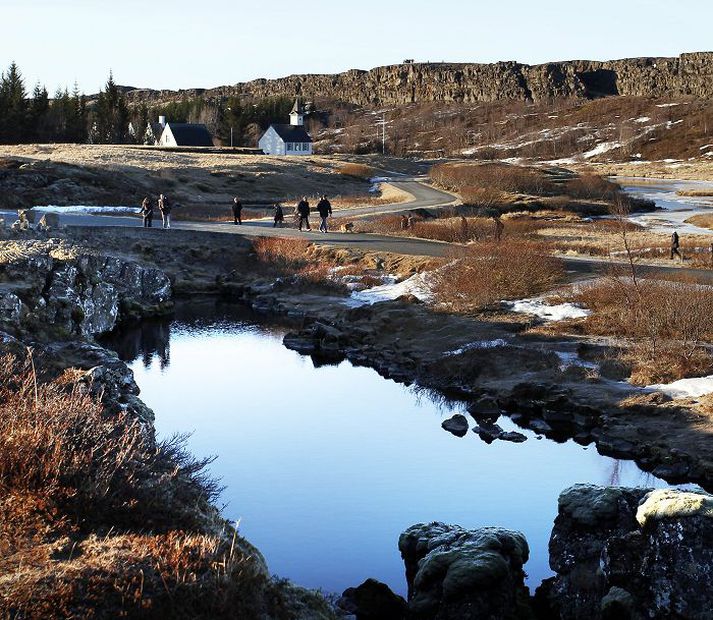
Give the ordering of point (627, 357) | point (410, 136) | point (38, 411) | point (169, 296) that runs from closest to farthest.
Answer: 1. point (38, 411)
2. point (627, 357)
3. point (169, 296)
4. point (410, 136)

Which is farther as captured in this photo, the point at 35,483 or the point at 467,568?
the point at 467,568

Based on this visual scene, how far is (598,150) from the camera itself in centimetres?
15550

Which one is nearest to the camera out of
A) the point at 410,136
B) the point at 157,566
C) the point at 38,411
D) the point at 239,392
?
the point at 157,566

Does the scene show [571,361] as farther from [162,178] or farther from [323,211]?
[162,178]

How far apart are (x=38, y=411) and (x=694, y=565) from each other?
823 centimetres

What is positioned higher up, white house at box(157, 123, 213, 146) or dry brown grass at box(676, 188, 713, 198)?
white house at box(157, 123, 213, 146)

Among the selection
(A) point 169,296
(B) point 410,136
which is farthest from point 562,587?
(B) point 410,136

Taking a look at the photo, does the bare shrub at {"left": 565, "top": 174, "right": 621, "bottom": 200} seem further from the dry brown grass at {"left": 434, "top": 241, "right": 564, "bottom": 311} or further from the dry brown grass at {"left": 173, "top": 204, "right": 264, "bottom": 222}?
the dry brown grass at {"left": 434, "top": 241, "right": 564, "bottom": 311}

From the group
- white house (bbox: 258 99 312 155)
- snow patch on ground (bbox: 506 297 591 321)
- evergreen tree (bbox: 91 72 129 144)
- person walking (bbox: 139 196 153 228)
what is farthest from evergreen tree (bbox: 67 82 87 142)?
snow patch on ground (bbox: 506 297 591 321)

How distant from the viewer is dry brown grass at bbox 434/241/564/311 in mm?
33438

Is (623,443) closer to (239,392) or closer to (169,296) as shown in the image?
(239,392)

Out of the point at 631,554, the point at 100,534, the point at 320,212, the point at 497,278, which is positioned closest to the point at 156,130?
the point at 320,212

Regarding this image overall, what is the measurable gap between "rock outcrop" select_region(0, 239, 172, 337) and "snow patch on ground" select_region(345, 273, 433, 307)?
8642 mm

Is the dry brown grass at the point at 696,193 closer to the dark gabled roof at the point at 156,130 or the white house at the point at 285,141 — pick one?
the white house at the point at 285,141
